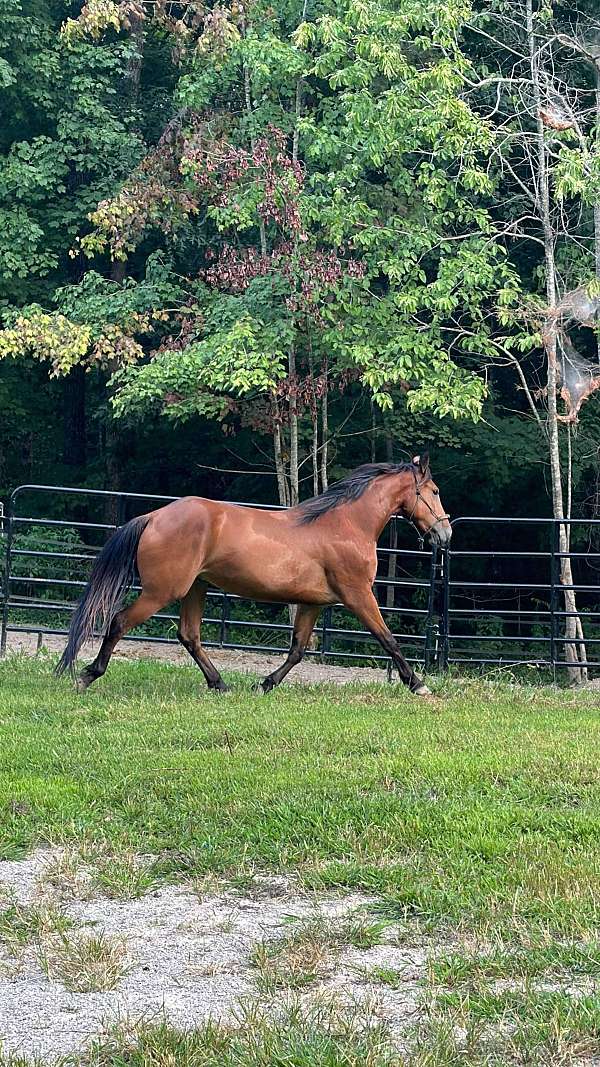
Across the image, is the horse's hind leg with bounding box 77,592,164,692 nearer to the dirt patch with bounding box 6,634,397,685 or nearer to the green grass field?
the green grass field

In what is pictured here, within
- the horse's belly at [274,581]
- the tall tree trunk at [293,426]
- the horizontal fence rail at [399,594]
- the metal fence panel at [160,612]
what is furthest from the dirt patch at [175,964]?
the tall tree trunk at [293,426]

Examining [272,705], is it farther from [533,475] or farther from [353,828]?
[533,475]

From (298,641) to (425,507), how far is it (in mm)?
1580

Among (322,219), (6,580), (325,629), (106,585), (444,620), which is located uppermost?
(322,219)

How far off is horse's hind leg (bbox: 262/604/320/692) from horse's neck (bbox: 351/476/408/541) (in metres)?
0.76

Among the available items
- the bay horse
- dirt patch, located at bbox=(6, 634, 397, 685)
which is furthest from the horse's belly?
dirt patch, located at bbox=(6, 634, 397, 685)

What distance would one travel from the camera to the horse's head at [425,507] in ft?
30.5

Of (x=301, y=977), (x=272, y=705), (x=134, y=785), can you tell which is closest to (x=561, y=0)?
(x=272, y=705)

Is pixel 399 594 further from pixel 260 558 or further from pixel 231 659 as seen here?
pixel 260 558

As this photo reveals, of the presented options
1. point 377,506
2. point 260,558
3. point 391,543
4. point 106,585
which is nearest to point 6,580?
point 106,585

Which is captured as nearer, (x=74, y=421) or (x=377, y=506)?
(x=377, y=506)

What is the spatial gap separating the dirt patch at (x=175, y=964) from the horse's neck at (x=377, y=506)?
4886 millimetres

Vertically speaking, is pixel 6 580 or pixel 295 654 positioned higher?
pixel 6 580

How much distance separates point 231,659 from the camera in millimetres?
11930
